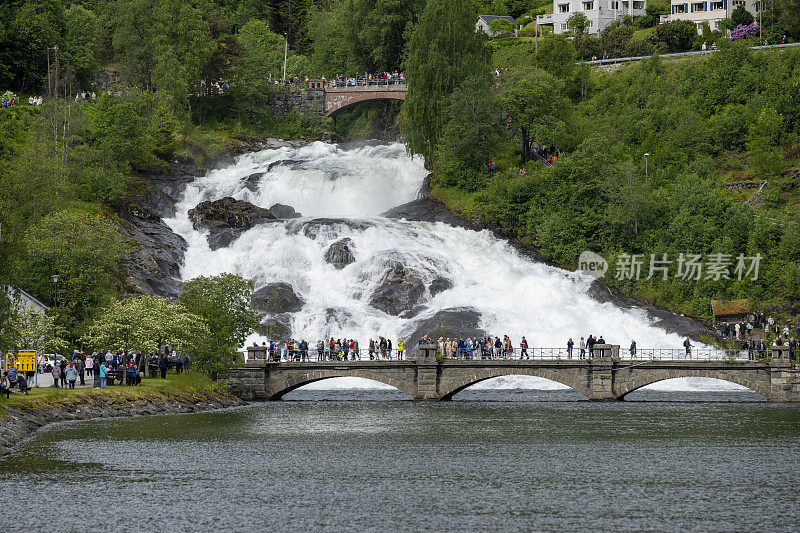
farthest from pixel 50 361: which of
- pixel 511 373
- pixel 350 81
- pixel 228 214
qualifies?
pixel 350 81

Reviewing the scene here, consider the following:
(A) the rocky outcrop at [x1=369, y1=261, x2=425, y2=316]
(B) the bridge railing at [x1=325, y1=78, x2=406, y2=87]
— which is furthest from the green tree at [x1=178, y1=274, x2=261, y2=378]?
(B) the bridge railing at [x1=325, y1=78, x2=406, y2=87]

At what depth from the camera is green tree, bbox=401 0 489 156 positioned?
11406cm

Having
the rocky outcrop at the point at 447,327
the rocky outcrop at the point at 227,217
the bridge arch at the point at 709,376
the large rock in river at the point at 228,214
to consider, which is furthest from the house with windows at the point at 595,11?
the bridge arch at the point at 709,376

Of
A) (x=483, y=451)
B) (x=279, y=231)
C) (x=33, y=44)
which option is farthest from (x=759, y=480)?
(x=33, y=44)

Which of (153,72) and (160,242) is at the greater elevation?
(153,72)

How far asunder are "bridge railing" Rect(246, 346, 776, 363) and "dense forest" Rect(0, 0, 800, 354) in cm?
946

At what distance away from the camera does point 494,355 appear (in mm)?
81625

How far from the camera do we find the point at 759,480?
1833 inches

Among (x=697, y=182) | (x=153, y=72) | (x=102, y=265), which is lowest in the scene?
(x=102, y=265)

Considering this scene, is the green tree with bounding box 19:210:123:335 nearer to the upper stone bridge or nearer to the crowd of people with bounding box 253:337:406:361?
the upper stone bridge

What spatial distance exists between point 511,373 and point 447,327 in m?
13.4

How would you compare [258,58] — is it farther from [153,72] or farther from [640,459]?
[640,459]

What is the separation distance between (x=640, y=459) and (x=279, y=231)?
5755 centimetres

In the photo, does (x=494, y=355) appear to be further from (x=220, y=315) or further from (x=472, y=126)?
(x=472, y=126)
